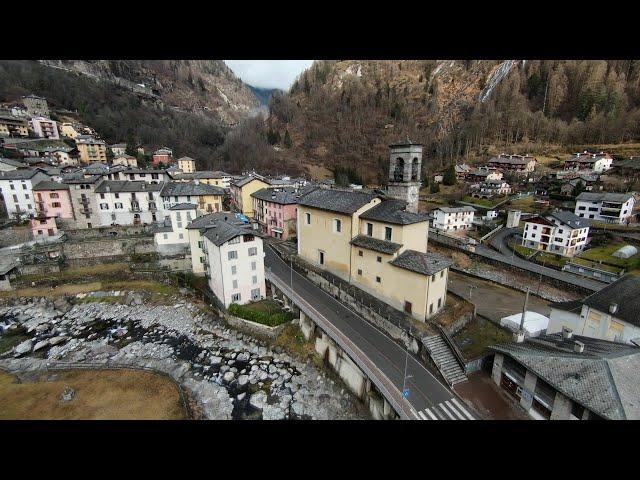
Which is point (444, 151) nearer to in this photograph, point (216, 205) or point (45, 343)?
point (216, 205)

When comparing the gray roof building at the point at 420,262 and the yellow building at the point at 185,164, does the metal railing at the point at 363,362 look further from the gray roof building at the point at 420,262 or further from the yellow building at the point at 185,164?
the yellow building at the point at 185,164

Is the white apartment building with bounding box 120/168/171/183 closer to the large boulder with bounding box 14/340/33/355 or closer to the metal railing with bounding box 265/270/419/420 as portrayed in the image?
the large boulder with bounding box 14/340/33/355

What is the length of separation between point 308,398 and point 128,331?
62.4 ft

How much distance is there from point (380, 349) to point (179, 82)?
6871 inches

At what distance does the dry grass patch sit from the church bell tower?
2323 cm

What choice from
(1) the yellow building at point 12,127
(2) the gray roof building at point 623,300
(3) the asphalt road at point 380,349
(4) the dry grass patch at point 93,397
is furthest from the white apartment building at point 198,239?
(1) the yellow building at point 12,127

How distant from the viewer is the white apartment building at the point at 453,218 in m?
47.0

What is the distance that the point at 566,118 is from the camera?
279 feet

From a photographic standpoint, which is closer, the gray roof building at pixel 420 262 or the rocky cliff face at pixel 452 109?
the gray roof building at pixel 420 262

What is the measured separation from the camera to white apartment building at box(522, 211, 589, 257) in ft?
117

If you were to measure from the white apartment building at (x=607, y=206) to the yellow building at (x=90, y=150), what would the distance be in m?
96.7

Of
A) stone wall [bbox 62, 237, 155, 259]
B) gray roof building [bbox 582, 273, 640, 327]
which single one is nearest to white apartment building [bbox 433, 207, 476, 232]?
gray roof building [bbox 582, 273, 640, 327]

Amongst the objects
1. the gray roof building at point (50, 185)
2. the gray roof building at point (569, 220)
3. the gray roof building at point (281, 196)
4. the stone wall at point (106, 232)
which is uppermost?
the gray roof building at point (50, 185)

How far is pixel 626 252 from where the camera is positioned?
109ft
